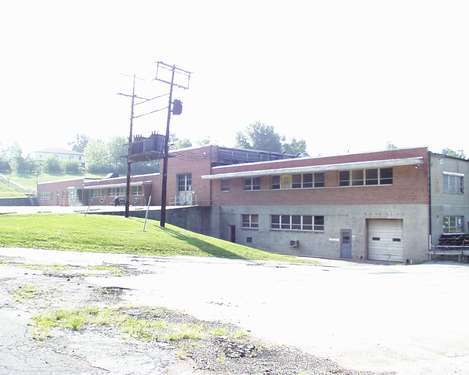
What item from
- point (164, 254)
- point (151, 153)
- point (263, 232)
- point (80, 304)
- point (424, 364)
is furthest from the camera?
point (263, 232)

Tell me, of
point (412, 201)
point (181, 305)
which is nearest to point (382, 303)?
point (181, 305)

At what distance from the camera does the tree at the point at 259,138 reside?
11969cm

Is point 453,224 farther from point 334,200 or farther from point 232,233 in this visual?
point 232,233

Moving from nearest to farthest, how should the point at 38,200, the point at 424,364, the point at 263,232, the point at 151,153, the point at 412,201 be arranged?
the point at 424,364, the point at 412,201, the point at 151,153, the point at 263,232, the point at 38,200

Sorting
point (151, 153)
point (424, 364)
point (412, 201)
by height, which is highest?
point (151, 153)

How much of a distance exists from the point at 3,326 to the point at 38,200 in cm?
7778

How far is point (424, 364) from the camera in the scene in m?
6.56

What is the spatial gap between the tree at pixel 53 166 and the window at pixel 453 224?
104 meters

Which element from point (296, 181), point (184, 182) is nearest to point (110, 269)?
point (296, 181)

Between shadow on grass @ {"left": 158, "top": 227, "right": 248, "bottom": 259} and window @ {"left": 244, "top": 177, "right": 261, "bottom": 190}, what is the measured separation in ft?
41.4

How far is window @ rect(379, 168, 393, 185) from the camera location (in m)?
30.3

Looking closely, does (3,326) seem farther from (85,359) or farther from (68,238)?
(68,238)

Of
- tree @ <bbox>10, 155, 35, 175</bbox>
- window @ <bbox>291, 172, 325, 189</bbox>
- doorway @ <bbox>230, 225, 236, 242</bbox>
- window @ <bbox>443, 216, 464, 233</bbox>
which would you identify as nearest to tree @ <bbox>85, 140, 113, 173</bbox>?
tree @ <bbox>10, 155, 35, 175</bbox>

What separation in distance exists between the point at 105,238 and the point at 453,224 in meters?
20.9
